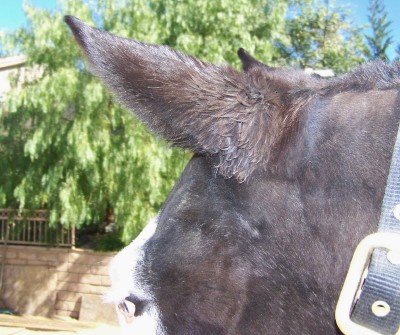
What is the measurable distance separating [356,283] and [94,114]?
8112mm

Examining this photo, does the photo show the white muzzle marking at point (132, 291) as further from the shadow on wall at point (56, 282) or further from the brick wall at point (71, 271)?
the brick wall at point (71, 271)

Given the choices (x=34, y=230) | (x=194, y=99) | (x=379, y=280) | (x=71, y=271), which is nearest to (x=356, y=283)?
(x=379, y=280)

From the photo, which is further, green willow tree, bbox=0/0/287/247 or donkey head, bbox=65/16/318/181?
green willow tree, bbox=0/0/287/247

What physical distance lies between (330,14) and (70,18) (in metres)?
16.6

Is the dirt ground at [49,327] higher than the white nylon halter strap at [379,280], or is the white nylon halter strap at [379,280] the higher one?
the white nylon halter strap at [379,280]

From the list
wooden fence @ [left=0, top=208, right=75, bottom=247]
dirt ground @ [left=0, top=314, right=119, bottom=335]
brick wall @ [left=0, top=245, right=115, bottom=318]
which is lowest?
dirt ground @ [left=0, top=314, right=119, bottom=335]

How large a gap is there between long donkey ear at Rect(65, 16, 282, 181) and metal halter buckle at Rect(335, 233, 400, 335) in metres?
0.26

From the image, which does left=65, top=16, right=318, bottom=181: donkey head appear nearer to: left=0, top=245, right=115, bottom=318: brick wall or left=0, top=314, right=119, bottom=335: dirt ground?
left=0, top=314, right=119, bottom=335: dirt ground

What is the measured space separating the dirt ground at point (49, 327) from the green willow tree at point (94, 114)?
89.8 inches

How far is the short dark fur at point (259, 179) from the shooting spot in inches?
40.5

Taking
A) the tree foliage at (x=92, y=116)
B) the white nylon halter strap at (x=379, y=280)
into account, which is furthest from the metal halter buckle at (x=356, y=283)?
the tree foliage at (x=92, y=116)

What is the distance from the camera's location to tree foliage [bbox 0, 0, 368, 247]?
8625mm

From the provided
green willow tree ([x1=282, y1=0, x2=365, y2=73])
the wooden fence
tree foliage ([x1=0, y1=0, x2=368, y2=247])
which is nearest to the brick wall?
the wooden fence

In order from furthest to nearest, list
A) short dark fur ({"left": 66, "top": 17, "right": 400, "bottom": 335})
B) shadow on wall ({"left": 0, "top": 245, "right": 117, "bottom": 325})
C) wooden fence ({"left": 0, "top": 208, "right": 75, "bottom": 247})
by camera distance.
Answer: wooden fence ({"left": 0, "top": 208, "right": 75, "bottom": 247}), shadow on wall ({"left": 0, "top": 245, "right": 117, "bottom": 325}), short dark fur ({"left": 66, "top": 17, "right": 400, "bottom": 335})
